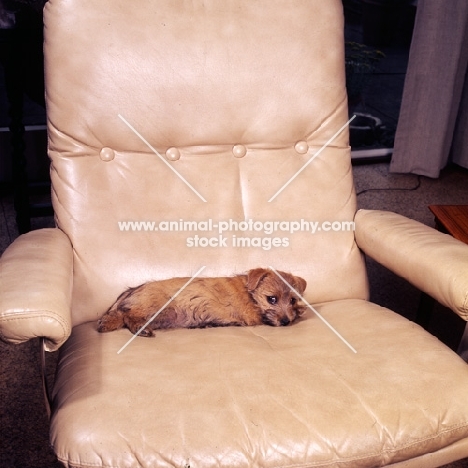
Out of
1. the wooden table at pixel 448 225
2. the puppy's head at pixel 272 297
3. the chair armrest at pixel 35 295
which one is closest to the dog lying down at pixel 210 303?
the puppy's head at pixel 272 297

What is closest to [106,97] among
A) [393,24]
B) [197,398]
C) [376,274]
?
[197,398]

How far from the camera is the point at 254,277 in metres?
1.40

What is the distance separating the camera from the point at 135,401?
3.51 feet

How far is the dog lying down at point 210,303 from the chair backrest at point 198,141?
3.2 inches

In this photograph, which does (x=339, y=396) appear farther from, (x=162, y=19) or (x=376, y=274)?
(x=376, y=274)

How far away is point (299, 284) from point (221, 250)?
0.21 meters

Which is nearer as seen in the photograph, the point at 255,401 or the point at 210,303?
the point at 255,401

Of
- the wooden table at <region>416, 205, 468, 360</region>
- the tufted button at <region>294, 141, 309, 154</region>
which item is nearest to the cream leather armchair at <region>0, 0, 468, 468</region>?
the tufted button at <region>294, 141, 309, 154</region>

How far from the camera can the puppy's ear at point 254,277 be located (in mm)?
1397

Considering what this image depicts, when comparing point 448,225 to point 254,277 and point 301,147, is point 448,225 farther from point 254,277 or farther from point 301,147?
point 254,277

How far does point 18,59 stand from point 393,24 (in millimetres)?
2098

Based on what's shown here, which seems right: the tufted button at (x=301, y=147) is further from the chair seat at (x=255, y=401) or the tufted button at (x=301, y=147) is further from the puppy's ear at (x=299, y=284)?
the chair seat at (x=255, y=401)

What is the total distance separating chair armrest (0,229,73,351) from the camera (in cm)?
104

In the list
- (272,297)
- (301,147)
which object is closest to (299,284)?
(272,297)
